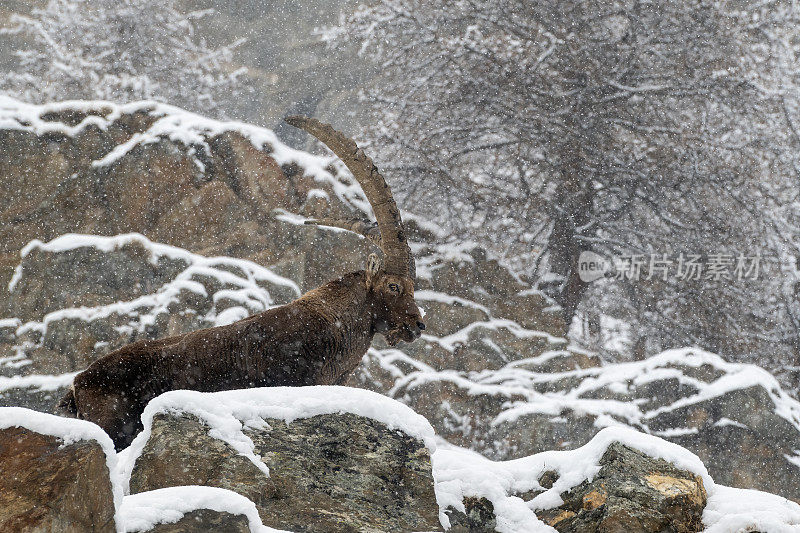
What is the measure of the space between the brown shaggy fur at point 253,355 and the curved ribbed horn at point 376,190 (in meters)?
0.19

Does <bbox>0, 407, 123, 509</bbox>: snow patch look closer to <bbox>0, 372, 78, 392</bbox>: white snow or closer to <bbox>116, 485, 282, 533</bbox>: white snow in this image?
<bbox>116, 485, 282, 533</bbox>: white snow

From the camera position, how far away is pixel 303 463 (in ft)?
12.1

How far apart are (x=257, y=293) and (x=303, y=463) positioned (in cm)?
597

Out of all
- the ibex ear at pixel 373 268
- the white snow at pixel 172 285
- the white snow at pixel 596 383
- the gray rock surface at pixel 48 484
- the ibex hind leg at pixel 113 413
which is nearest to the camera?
the gray rock surface at pixel 48 484

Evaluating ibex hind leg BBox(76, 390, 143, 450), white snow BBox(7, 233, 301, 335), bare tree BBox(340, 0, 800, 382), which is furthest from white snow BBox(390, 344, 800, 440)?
ibex hind leg BBox(76, 390, 143, 450)

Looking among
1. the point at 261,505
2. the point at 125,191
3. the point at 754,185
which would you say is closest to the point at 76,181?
the point at 125,191

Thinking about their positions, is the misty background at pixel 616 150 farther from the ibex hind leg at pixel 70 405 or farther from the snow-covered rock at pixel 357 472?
the ibex hind leg at pixel 70 405

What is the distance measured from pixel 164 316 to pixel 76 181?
214 centimetres

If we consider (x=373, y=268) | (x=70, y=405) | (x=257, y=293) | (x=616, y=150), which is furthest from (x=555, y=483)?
(x=616, y=150)

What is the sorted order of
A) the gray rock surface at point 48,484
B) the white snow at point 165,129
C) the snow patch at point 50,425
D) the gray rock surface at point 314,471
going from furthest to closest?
the white snow at point 165,129 → the gray rock surface at point 314,471 → the snow patch at point 50,425 → the gray rock surface at point 48,484

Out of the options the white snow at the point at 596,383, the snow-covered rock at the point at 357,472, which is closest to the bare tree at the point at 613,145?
the white snow at the point at 596,383

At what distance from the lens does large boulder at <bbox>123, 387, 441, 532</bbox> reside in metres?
3.52

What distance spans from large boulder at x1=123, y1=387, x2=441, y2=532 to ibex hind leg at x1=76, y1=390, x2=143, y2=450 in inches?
25.5

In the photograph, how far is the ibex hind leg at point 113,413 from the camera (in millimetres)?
4156
